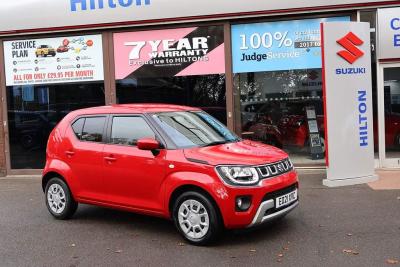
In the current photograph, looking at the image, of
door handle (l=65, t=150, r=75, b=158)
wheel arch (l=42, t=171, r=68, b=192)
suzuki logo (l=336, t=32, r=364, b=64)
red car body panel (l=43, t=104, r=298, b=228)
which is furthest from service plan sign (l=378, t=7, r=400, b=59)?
wheel arch (l=42, t=171, r=68, b=192)

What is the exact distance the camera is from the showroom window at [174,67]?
37.2 ft

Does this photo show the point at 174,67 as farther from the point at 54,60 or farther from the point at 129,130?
the point at 129,130

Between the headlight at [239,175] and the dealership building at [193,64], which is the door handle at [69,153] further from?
the dealership building at [193,64]

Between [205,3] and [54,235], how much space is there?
620cm

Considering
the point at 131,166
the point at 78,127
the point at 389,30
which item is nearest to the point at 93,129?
the point at 78,127

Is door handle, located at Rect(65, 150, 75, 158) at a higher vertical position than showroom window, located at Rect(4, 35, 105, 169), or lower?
lower

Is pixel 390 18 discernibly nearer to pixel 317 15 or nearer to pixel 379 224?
pixel 317 15

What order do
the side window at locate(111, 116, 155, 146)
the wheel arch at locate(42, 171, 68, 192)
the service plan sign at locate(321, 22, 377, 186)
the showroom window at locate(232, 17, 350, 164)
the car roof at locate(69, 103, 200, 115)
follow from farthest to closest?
1. the showroom window at locate(232, 17, 350, 164)
2. the service plan sign at locate(321, 22, 377, 186)
3. the wheel arch at locate(42, 171, 68, 192)
4. the car roof at locate(69, 103, 200, 115)
5. the side window at locate(111, 116, 155, 146)

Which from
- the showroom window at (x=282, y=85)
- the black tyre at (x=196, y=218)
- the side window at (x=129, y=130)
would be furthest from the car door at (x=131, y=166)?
the showroom window at (x=282, y=85)

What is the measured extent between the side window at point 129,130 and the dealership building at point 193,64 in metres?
4.63

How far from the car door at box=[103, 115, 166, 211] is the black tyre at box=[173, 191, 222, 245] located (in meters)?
0.36

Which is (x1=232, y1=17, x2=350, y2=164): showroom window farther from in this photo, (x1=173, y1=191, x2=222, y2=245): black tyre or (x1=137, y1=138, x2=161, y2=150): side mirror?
(x1=173, y1=191, x2=222, y2=245): black tyre

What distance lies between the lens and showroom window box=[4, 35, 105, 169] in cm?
1198

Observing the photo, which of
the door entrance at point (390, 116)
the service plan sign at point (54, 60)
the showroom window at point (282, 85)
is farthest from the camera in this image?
the service plan sign at point (54, 60)
